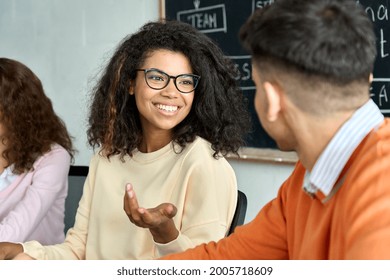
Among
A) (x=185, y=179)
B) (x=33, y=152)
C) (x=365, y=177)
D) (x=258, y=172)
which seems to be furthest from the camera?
(x=258, y=172)

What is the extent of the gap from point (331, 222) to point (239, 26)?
6.42 ft

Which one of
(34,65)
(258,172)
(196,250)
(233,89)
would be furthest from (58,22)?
(196,250)

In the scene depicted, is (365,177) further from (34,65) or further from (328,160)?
(34,65)

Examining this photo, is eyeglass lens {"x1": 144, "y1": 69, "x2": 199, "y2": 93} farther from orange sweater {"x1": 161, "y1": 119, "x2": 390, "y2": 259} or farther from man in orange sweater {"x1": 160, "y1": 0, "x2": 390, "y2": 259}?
man in orange sweater {"x1": 160, "y1": 0, "x2": 390, "y2": 259}

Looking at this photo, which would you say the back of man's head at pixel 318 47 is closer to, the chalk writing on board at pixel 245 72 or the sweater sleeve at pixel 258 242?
the sweater sleeve at pixel 258 242

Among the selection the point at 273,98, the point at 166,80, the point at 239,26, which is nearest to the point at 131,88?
the point at 166,80

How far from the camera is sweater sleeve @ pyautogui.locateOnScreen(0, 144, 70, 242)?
194 cm

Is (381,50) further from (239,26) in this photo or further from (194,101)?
(194,101)

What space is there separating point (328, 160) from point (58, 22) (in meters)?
3.16

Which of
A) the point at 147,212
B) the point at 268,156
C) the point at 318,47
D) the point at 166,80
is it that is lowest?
the point at 268,156

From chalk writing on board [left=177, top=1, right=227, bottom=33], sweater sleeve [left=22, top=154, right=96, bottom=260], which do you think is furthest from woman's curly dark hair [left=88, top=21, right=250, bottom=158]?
chalk writing on board [left=177, top=1, right=227, bottom=33]

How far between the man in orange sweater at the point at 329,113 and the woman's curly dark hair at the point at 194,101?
70 cm

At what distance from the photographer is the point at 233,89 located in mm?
1744

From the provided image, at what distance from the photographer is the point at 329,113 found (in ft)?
2.89
